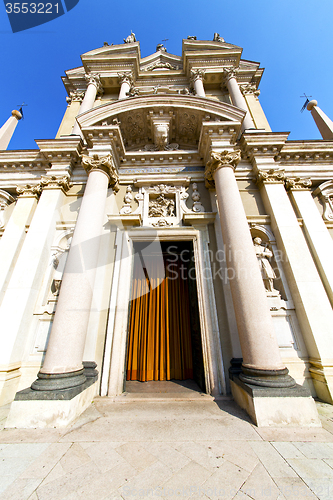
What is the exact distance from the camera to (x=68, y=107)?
10008 mm

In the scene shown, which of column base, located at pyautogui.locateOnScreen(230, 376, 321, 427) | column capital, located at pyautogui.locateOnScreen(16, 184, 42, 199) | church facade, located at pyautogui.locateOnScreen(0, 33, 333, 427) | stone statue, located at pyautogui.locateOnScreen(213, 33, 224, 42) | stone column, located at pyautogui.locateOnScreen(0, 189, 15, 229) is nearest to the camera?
column base, located at pyautogui.locateOnScreen(230, 376, 321, 427)

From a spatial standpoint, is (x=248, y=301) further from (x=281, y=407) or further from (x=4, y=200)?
(x=4, y=200)

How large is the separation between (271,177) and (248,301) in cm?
449

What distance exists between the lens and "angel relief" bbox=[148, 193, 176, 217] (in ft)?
21.6

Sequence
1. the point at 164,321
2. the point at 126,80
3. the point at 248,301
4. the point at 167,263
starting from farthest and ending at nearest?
the point at 126,80 → the point at 167,263 → the point at 164,321 → the point at 248,301

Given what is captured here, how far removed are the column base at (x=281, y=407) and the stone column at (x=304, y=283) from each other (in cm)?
135

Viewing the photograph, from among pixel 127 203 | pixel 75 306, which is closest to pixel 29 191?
pixel 127 203

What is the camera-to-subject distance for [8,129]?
998 cm

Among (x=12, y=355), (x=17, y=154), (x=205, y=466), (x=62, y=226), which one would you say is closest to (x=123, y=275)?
(x=62, y=226)

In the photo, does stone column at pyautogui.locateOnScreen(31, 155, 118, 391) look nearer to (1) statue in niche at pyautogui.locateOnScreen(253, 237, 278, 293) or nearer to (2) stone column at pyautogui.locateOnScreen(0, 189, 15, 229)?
(2) stone column at pyautogui.locateOnScreen(0, 189, 15, 229)

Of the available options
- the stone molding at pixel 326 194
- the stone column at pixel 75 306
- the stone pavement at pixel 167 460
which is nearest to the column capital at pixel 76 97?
the stone column at pixel 75 306

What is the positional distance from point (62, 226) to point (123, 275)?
2.56 meters

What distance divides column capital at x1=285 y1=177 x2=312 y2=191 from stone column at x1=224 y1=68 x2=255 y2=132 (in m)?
3.06

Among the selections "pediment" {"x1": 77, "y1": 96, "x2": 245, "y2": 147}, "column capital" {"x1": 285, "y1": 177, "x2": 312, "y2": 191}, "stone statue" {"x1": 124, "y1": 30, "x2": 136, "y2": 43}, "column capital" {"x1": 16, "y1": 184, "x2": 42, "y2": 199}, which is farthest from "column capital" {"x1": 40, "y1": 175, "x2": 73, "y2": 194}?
"stone statue" {"x1": 124, "y1": 30, "x2": 136, "y2": 43}
